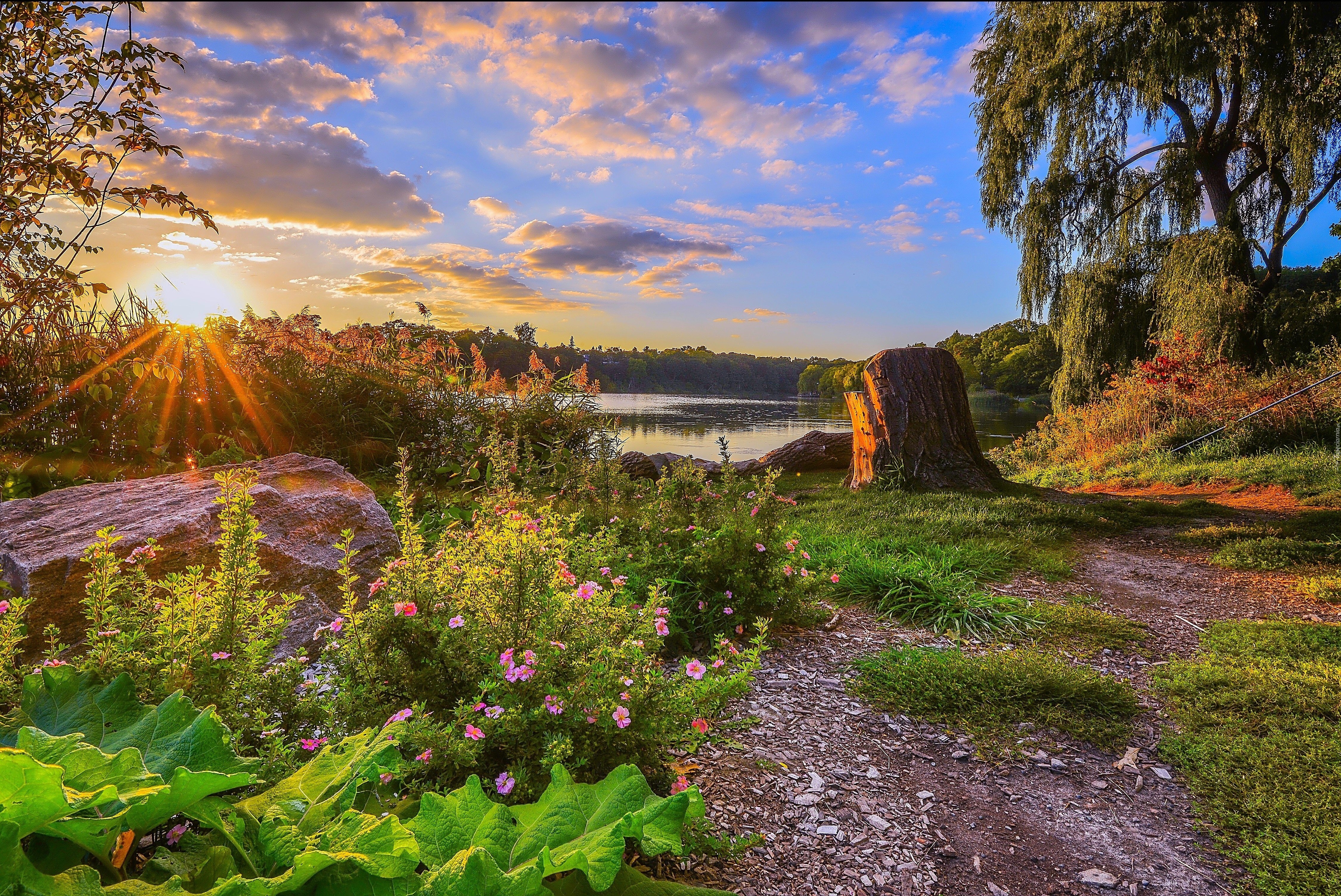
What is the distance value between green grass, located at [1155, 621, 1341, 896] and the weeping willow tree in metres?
11.1

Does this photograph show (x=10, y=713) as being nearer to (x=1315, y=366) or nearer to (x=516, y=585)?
(x=516, y=585)

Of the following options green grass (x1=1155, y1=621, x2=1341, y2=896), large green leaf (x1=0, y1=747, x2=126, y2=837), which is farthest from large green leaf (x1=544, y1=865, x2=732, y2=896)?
green grass (x1=1155, y1=621, x2=1341, y2=896)

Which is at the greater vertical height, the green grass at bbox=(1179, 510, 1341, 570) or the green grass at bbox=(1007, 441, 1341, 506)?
the green grass at bbox=(1007, 441, 1341, 506)

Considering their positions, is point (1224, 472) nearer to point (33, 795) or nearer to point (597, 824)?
point (597, 824)

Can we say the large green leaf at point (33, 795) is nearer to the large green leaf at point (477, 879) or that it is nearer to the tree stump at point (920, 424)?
the large green leaf at point (477, 879)

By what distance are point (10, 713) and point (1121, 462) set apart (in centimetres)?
1363

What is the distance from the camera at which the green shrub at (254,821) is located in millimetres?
804

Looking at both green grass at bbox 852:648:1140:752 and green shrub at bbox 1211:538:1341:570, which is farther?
green shrub at bbox 1211:538:1341:570

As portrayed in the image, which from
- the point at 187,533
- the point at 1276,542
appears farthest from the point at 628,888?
the point at 1276,542

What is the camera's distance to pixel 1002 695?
277 cm

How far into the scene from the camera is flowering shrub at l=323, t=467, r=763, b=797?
65.2 inches

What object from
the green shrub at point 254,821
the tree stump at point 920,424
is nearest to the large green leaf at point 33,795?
the green shrub at point 254,821

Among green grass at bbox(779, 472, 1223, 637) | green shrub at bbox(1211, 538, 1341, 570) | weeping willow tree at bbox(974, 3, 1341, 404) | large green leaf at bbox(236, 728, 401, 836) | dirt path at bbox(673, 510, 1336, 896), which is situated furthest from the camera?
weeping willow tree at bbox(974, 3, 1341, 404)

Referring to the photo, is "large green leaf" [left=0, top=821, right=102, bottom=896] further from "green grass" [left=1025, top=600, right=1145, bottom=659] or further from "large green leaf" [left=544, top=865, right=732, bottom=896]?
"green grass" [left=1025, top=600, right=1145, bottom=659]
